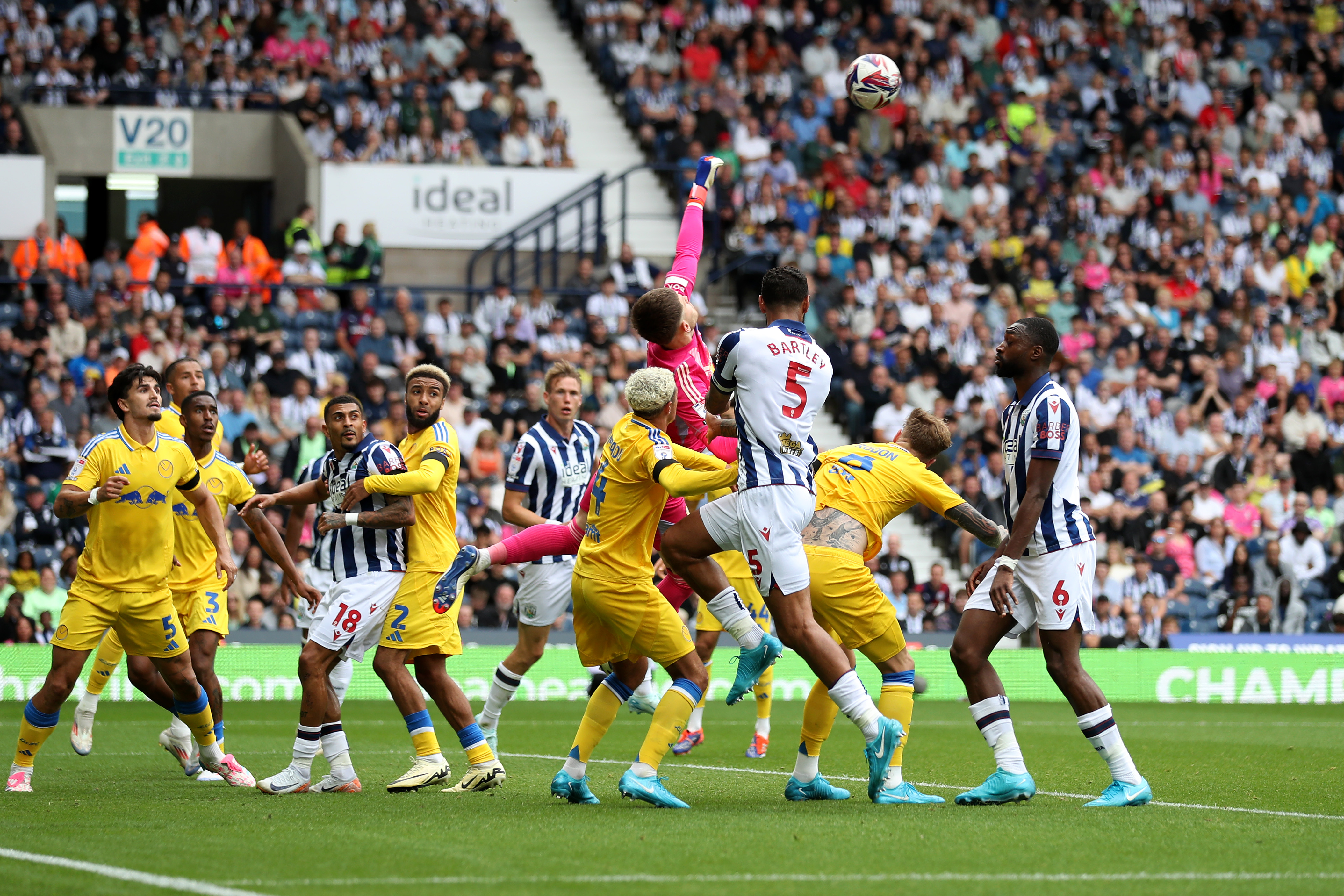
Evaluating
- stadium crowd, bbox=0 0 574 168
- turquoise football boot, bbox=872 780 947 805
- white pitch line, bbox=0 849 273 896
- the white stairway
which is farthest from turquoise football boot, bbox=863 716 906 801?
stadium crowd, bbox=0 0 574 168

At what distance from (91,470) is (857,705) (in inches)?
180

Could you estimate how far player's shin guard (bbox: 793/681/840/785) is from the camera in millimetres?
9016

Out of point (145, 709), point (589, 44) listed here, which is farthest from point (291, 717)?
point (589, 44)

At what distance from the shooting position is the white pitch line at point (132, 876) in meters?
6.09

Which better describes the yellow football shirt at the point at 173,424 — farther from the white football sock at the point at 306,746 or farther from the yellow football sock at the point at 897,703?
the yellow football sock at the point at 897,703

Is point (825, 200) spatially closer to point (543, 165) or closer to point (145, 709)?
point (543, 165)

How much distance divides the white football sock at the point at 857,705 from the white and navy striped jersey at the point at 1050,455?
1150 millimetres

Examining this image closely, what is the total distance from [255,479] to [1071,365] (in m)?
11.7

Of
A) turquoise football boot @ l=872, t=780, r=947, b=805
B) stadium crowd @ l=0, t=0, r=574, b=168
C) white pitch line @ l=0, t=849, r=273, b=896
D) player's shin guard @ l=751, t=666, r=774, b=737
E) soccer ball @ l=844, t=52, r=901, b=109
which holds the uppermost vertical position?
stadium crowd @ l=0, t=0, r=574, b=168

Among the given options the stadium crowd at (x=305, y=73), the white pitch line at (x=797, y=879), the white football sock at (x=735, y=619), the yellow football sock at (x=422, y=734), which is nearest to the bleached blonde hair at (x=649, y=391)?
the white football sock at (x=735, y=619)

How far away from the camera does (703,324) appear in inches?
941

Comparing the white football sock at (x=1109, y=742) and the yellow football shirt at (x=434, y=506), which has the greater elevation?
the yellow football shirt at (x=434, y=506)

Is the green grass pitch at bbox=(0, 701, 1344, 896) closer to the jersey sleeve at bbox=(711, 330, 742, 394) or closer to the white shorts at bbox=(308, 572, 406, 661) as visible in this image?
the white shorts at bbox=(308, 572, 406, 661)

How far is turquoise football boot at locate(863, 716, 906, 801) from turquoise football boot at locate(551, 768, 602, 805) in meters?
1.47
